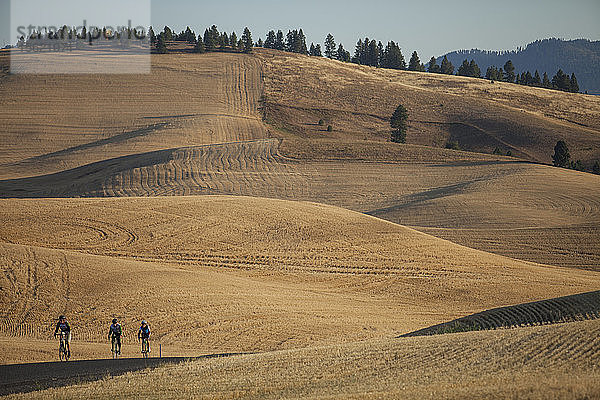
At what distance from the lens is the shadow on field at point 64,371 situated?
15219 mm

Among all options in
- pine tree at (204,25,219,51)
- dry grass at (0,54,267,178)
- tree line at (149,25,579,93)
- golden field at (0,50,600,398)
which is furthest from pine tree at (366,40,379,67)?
golden field at (0,50,600,398)

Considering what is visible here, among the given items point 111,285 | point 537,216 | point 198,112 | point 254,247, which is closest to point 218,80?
point 198,112

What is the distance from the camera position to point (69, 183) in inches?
2029

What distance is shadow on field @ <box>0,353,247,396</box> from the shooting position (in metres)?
15.2

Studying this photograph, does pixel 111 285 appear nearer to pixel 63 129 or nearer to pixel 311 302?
pixel 311 302

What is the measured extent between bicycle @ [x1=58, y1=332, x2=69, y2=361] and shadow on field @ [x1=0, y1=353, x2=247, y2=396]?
363 mm

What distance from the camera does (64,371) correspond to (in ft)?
54.0

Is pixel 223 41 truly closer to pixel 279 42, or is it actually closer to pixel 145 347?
pixel 279 42

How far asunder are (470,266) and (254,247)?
10.8 meters

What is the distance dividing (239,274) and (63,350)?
37.2ft

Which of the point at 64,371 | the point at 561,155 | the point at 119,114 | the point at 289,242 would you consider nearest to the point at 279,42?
the point at 119,114

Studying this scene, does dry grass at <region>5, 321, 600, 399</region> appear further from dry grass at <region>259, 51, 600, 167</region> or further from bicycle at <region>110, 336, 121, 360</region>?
dry grass at <region>259, 51, 600, 167</region>

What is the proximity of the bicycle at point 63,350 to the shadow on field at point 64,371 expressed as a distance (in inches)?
14.3

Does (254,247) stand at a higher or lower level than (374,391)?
lower
